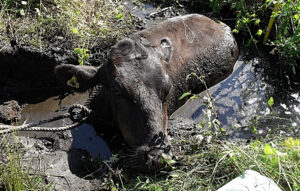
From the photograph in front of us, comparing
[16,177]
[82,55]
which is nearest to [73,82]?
[82,55]

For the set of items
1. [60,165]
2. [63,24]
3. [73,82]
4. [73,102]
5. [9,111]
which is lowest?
[60,165]

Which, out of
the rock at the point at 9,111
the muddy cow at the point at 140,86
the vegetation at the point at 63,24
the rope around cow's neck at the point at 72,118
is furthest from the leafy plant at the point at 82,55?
the rock at the point at 9,111

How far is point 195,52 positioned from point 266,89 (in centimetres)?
139

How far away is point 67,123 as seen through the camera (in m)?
4.87

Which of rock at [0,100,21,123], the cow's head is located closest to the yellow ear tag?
the cow's head

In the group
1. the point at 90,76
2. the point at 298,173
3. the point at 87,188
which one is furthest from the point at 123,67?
the point at 298,173

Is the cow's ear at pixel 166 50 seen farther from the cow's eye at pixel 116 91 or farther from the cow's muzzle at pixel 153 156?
the cow's muzzle at pixel 153 156

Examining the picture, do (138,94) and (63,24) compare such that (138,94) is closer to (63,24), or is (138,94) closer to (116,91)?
(116,91)

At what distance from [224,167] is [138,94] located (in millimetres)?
1203

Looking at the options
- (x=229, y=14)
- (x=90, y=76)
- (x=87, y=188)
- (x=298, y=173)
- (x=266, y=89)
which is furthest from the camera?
(x=229, y=14)

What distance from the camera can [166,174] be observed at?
3928 millimetres

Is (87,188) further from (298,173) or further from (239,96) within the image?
(239,96)

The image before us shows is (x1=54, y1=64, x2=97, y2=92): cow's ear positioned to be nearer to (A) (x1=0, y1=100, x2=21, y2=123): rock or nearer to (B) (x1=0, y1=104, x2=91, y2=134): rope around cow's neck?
(B) (x1=0, y1=104, x2=91, y2=134): rope around cow's neck

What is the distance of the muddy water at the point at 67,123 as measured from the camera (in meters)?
4.62
